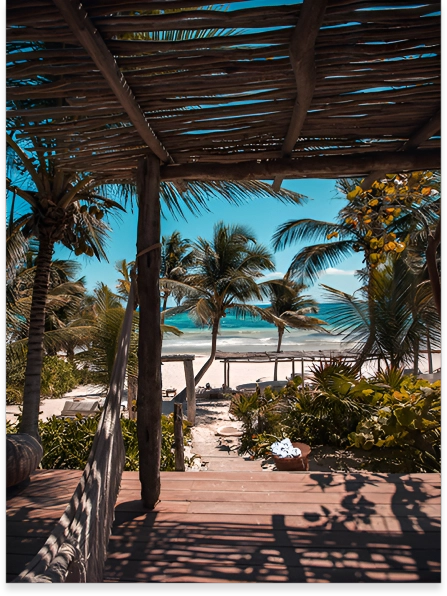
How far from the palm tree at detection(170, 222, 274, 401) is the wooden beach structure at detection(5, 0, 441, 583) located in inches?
269

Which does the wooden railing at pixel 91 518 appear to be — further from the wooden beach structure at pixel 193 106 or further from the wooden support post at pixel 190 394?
the wooden support post at pixel 190 394

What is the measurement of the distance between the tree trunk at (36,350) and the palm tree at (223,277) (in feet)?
17.6

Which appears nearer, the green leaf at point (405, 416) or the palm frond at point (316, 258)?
the green leaf at point (405, 416)

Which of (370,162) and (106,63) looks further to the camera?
(370,162)

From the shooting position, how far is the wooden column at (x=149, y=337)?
1961 millimetres

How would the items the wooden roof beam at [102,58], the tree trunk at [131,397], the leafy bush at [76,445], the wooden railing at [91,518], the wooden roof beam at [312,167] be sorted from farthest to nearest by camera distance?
the tree trunk at [131,397] < the leafy bush at [76,445] < the wooden roof beam at [312,167] < the wooden roof beam at [102,58] < the wooden railing at [91,518]

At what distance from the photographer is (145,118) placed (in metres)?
1.62

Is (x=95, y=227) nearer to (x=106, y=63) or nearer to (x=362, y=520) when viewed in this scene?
(x=106, y=63)

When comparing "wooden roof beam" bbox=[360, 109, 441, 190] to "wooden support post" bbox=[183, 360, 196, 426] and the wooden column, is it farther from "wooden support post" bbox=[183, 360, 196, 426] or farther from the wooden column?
"wooden support post" bbox=[183, 360, 196, 426]

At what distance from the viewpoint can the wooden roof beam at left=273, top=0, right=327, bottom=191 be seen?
107cm

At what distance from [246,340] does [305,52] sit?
83.8 feet

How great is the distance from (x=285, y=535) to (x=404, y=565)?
44cm

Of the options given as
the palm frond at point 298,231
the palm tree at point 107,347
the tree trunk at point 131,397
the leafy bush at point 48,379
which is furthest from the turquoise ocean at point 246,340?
the palm tree at point 107,347

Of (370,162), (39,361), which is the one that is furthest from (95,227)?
(370,162)
